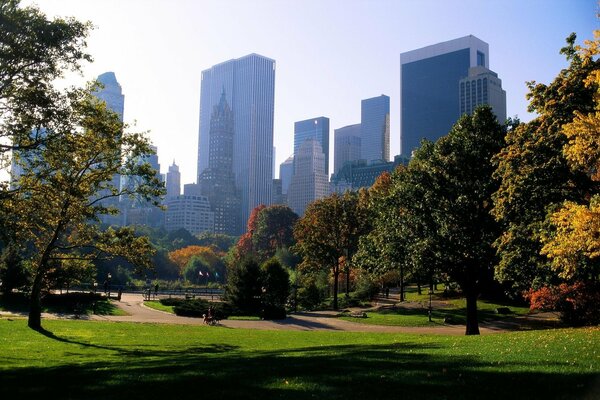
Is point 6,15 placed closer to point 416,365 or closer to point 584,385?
point 416,365

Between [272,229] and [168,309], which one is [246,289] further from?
[272,229]

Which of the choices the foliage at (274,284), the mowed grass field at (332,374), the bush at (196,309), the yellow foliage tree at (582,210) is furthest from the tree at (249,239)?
the yellow foliage tree at (582,210)

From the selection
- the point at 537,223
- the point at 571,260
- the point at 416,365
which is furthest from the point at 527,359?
the point at 537,223

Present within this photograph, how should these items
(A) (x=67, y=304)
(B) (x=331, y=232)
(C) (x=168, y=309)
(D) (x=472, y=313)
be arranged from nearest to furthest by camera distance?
(D) (x=472, y=313)
(A) (x=67, y=304)
(C) (x=168, y=309)
(B) (x=331, y=232)

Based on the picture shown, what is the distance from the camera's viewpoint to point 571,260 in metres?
18.7

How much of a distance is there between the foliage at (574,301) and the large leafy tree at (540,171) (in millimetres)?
8240

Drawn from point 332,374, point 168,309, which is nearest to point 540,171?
point 332,374

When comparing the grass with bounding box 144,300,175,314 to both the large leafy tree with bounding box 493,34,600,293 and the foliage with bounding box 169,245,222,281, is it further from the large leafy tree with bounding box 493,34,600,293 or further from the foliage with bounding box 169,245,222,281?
the foliage with bounding box 169,245,222,281

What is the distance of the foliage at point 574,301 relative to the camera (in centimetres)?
3183

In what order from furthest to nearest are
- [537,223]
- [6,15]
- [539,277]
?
1. [539,277]
2. [537,223]
3. [6,15]

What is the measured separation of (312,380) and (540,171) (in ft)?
51.8

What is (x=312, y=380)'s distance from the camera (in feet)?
37.6

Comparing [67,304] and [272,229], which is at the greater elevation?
[272,229]

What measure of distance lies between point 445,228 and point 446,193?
229 cm
